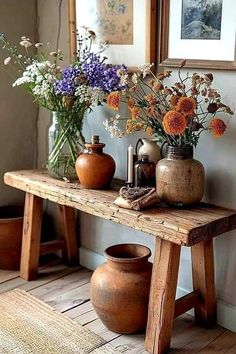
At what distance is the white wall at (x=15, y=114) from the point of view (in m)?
A: 2.99

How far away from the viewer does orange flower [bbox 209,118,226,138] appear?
207cm

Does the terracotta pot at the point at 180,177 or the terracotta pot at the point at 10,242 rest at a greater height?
the terracotta pot at the point at 180,177

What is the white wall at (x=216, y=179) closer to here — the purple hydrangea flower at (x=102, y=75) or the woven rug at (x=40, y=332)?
the purple hydrangea flower at (x=102, y=75)

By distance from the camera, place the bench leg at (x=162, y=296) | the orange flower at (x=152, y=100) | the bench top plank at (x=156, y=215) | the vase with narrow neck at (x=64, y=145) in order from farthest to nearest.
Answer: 1. the vase with narrow neck at (x=64, y=145)
2. the orange flower at (x=152, y=100)
3. the bench leg at (x=162, y=296)
4. the bench top plank at (x=156, y=215)

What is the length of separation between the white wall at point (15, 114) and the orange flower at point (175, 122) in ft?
4.49

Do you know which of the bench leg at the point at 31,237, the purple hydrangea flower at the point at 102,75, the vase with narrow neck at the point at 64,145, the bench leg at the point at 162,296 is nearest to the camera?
the bench leg at the point at 162,296

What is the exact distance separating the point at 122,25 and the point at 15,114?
3.15 ft

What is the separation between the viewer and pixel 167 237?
199 centimetres

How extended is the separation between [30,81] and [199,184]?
39.8 inches

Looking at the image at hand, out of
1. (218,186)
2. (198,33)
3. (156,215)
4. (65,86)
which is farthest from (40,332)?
(198,33)

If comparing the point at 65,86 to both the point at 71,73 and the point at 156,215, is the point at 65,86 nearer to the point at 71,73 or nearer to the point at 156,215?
the point at 71,73

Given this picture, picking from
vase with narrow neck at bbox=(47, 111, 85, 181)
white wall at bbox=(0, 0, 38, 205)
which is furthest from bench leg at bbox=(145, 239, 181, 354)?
white wall at bbox=(0, 0, 38, 205)

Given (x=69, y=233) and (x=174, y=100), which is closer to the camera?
(x=174, y=100)

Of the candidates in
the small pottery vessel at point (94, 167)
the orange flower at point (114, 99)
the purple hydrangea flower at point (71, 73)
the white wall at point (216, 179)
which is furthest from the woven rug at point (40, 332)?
the purple hydrangea flower at point (71, 73)
